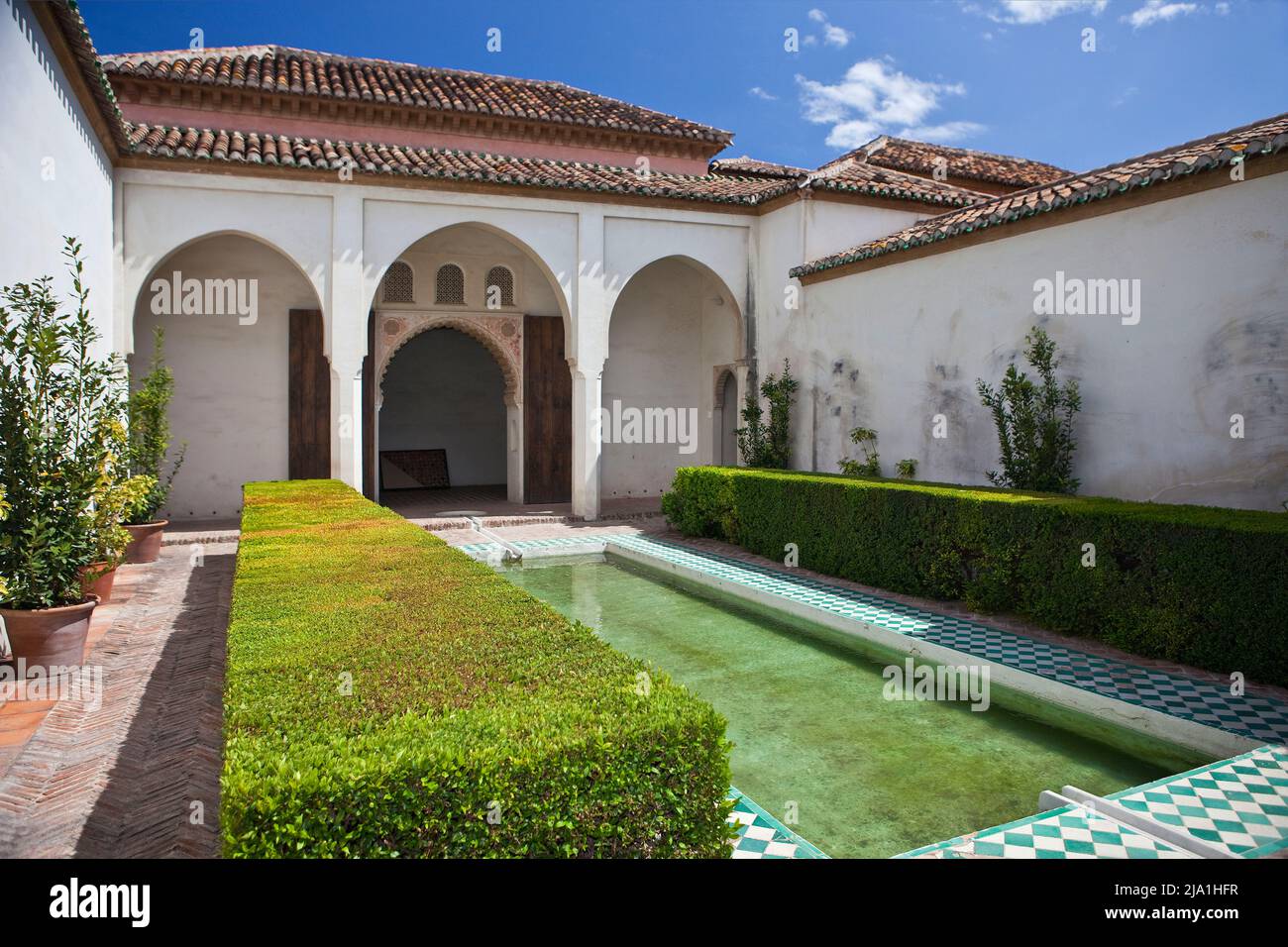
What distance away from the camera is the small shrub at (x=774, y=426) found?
44.0ft

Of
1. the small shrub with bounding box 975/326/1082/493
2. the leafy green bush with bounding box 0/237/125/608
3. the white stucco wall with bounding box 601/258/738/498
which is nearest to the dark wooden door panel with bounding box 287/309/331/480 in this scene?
the white stucco wall with bounding box 601/258/738/498

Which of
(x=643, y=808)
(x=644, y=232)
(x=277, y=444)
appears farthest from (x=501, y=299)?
(x=643, y=808)

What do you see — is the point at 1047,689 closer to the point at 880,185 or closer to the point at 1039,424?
the point at 1039,424

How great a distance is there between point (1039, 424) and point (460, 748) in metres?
8.26

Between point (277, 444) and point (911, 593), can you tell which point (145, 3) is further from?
point (911, 593)

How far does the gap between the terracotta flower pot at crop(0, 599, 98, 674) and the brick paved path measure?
284 millimetres

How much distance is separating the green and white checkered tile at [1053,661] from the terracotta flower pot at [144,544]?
5927 mm

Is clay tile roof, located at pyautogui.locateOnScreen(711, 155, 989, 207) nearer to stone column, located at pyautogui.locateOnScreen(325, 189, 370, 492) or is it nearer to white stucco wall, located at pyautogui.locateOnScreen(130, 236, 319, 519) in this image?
stone column, located at pyautogui.locateOnScreen(325, 189, 370, 492)

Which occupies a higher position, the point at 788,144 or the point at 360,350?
the point at 788,144

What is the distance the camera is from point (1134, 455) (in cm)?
833

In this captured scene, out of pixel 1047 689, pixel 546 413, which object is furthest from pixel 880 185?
pixel 1047 689

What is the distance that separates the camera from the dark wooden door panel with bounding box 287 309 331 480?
518 inches

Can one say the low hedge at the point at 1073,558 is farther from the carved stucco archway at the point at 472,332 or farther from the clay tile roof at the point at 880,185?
the carved stucco archway at the point at 472,332
